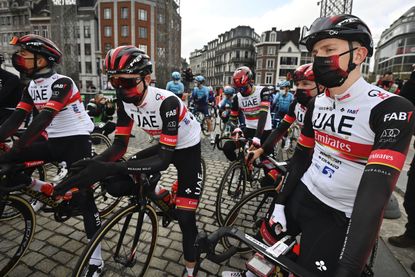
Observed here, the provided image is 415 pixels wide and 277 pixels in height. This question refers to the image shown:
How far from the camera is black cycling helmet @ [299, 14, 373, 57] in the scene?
1.66 m

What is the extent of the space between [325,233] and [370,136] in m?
0.80

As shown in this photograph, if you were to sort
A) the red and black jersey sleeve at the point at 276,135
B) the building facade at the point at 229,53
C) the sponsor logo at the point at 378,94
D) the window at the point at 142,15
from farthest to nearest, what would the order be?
the building facade at the point at 229,53, the window at the point at 142,15, the red and black jersey sleeve at the point at 276,135, the sponsor logo at the point at 378,94

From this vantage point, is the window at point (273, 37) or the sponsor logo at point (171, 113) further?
the window at point (273, 37)

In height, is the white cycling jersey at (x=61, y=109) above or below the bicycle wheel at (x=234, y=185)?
above

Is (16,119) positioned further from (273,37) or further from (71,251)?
(273,37)

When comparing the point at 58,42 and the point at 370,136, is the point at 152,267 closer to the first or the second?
the point at 370,136

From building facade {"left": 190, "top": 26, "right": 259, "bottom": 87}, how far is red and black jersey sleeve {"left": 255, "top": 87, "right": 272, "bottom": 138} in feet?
261

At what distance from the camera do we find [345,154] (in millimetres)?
1744

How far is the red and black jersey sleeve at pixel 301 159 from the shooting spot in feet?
7.33

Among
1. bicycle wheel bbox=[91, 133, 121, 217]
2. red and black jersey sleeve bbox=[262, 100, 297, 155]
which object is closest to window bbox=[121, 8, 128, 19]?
bicycle wheel bbox=[91, 133, 121, 217]

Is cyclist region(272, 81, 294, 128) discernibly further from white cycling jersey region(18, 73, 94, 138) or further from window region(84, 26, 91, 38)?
window region(84, 26, 91, 38)

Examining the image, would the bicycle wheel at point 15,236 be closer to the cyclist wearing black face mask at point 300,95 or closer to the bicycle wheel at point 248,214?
the bicycle wheel at point 248,214

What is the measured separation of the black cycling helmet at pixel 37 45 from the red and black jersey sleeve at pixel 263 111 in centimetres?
356

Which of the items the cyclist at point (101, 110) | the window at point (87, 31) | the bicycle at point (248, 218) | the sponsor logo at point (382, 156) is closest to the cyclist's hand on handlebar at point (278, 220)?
the bicycle at point (248, 218)
